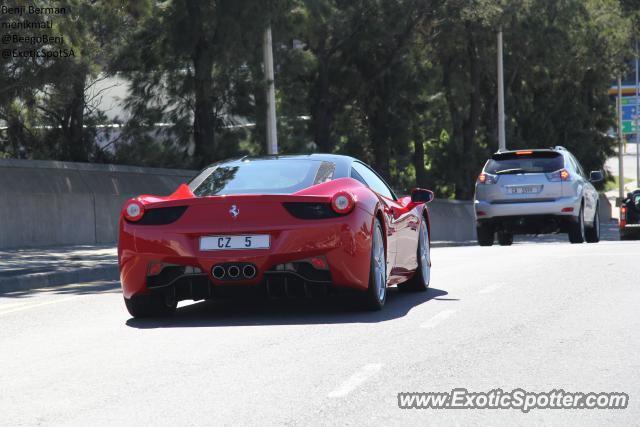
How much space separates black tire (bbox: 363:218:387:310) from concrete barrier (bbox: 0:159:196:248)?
43.5ft

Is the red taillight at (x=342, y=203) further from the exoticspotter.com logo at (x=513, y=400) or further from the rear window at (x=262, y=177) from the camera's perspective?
the exoticspotter.com logo at (x=513, y=400)

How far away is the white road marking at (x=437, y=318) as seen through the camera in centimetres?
1002

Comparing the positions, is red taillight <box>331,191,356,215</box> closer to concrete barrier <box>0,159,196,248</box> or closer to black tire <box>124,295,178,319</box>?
black tire <box>124,295,178,319</box>

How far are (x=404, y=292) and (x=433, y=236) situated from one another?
2760cm

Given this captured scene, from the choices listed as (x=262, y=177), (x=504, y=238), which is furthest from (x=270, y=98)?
(x=262, y=177)

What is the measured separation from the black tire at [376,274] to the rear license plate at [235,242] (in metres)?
0.94

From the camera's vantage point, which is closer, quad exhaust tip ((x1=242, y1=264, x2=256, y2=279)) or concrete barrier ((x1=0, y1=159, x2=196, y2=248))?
quad exhaust tip ((x1=242, y1=264, x2=256, y2=279))

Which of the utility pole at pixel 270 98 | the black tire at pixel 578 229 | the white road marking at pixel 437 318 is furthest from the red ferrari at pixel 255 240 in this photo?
the utility pole at pixel 270 98

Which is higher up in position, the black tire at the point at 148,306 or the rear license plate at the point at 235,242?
the rear license plate at the point at 235,242

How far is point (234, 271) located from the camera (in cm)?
1024

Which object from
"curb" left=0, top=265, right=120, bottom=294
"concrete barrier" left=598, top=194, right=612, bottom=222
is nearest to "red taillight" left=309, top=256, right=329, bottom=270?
"curb" left=0, top=265, right=120, bottom=294

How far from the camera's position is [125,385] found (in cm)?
755

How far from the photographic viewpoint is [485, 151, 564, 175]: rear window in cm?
2384

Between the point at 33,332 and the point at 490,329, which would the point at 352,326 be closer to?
the point at 490,329
